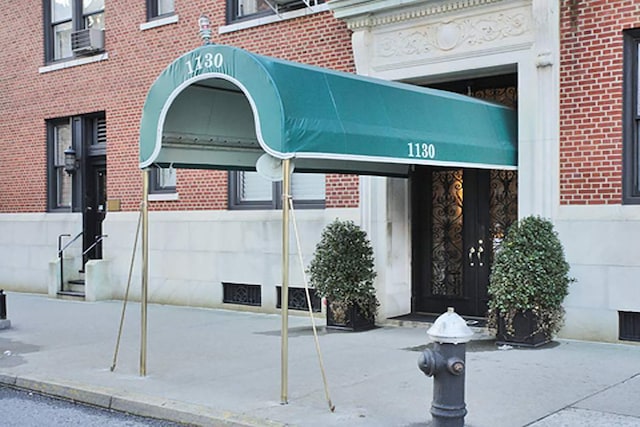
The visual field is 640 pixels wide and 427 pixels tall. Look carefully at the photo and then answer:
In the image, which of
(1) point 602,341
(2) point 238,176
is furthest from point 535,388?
(2) point 238,176

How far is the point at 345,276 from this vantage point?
11.1m

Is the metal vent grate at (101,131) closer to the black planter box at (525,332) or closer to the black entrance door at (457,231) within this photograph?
the black entrance door at (457,231)

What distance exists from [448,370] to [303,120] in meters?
2.61

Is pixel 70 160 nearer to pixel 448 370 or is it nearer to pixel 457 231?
pixel 457 231

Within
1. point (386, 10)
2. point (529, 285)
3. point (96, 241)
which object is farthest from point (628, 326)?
point (96, 241)

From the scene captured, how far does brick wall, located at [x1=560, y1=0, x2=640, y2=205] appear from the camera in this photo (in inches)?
379

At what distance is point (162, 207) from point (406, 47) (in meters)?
6.18

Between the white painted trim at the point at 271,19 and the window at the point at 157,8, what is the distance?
1.84 metres

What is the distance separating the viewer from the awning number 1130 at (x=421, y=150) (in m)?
8.35

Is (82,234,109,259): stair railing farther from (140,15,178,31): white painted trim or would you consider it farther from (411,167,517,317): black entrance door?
(411,167,517,317): black entrance door

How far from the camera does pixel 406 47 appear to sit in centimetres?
1144

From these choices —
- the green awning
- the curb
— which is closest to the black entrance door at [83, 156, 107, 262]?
the green awning

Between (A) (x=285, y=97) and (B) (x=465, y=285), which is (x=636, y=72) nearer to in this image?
(B) (x=465, y=285)

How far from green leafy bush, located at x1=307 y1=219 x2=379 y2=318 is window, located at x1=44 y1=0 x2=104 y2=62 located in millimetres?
8588
